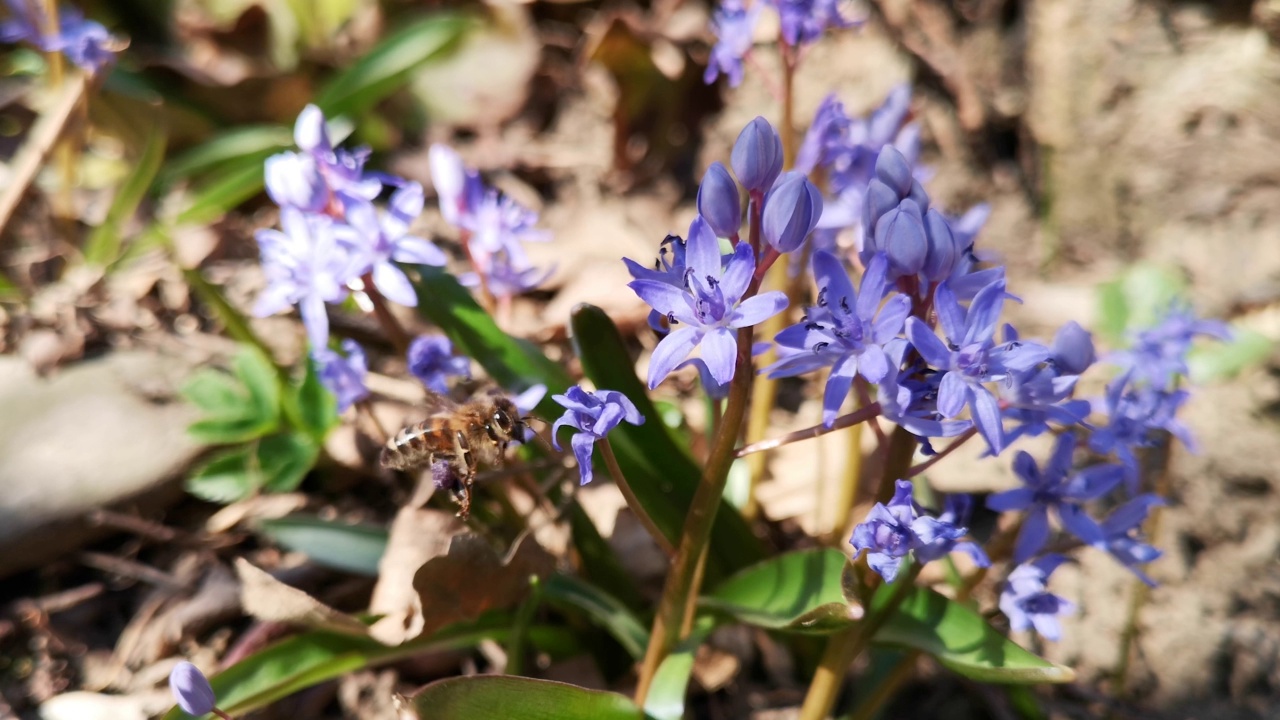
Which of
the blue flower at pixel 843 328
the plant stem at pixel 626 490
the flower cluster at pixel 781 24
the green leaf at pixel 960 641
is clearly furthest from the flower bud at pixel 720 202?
the flower cluster at pixel 781 24

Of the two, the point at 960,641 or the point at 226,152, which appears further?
the point at 226,152

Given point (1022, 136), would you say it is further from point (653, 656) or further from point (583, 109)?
point (653, 656)

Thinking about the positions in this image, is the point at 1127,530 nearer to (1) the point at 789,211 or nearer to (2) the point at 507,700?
(1) the point at 789,211

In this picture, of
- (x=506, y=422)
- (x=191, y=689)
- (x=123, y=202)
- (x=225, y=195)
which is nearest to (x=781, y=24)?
(x=506, y=422)

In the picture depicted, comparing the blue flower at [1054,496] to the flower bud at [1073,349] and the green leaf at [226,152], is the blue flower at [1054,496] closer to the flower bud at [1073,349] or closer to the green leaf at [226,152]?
the flower bud at [1073,349]

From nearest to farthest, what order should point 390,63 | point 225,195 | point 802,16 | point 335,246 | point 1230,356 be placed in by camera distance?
point 335,246, point 802,16, point 1230,356, point 225,195, point 390,63

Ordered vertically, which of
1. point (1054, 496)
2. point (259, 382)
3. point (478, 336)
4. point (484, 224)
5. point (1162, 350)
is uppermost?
point (484, 224)
